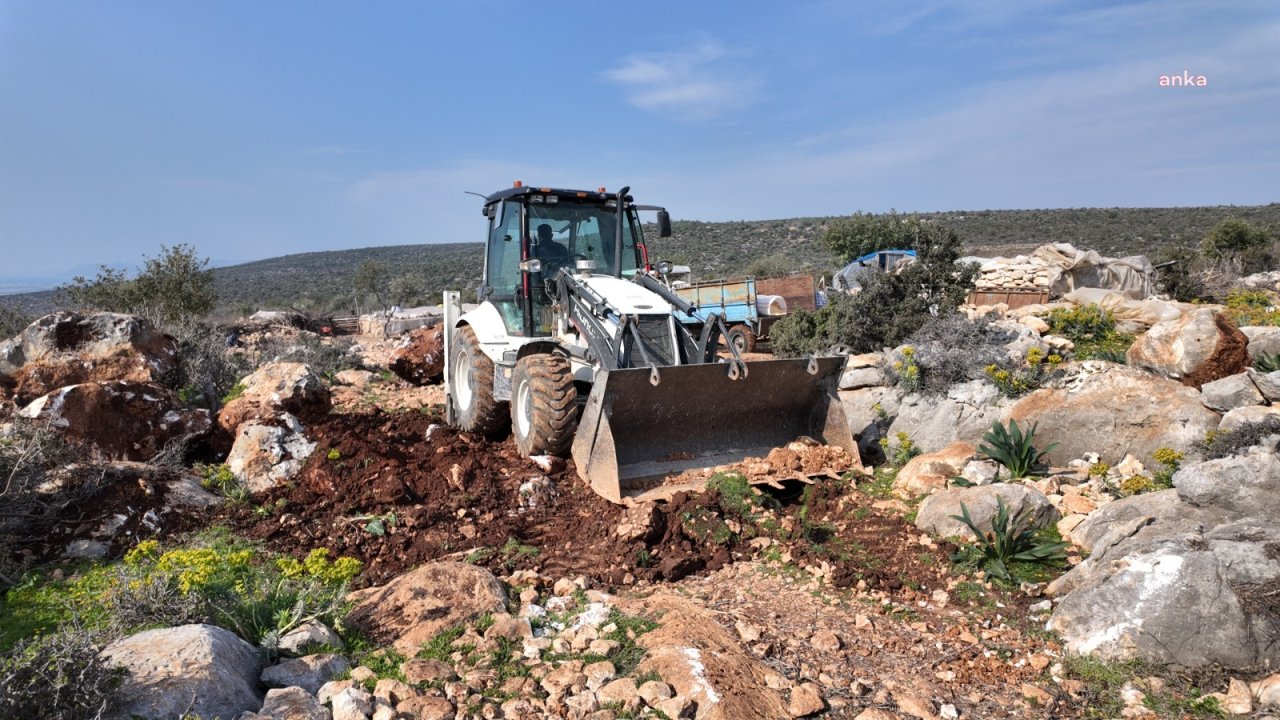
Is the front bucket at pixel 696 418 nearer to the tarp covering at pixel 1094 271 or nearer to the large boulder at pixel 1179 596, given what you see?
the large boulder at pixel 1179 596

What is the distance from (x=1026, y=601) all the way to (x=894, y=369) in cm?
446

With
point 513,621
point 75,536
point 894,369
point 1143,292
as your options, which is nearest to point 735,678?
point 513,621

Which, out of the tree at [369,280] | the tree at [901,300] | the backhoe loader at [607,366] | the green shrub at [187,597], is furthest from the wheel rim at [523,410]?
the tree at [369,280]

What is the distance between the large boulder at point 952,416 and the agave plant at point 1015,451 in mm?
887

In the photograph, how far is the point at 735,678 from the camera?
3.59 meters

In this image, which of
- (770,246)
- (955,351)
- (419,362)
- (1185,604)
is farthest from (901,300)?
(770,246)

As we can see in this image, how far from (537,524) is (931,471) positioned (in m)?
3.29

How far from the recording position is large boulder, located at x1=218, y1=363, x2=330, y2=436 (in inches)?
294

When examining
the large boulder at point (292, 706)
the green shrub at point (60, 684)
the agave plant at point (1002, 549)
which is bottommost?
the agave plant at point (1002, 549)

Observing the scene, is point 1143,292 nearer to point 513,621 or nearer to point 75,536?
point 513,621

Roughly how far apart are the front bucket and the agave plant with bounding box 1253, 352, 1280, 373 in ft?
12.7

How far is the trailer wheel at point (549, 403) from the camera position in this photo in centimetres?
687

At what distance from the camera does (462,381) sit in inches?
363

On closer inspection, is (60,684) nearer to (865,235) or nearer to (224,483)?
(224,483)
